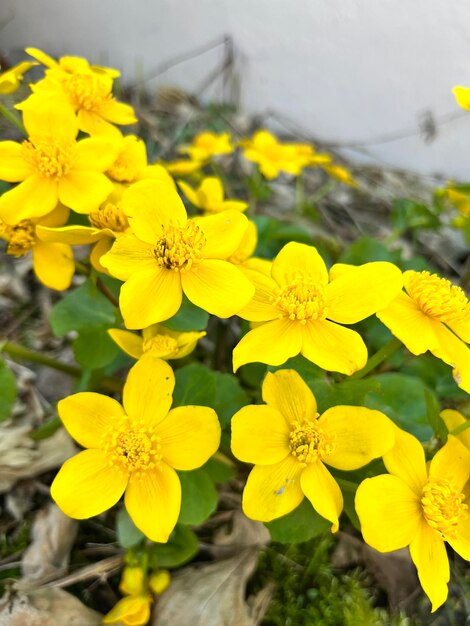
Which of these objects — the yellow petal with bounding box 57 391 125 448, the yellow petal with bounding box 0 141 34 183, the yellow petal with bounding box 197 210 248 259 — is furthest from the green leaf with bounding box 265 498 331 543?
the yellow petal with bounding box 0 141 34 183

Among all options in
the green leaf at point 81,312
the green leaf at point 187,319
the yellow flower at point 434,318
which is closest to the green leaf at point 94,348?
the green leaf at point 81,312

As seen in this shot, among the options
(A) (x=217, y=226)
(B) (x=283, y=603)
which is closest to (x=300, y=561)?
(B) (x=283, y=603)

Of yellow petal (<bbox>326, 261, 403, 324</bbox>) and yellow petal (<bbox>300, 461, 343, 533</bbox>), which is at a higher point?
yellow petal (<bbox>326, 261, 403, 324</bbox>)

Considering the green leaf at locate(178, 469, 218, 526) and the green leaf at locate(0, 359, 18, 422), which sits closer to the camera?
the green leaf at locate(178, 469, 218, 526)

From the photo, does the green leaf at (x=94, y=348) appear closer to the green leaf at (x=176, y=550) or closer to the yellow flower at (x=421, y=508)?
the green leaf at (x=176, y=550)

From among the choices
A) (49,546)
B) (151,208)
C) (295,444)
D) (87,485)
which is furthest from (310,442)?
(49,546)

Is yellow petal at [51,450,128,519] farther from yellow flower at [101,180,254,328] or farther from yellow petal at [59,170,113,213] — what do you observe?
yellow petal at [59,170,113,213]
